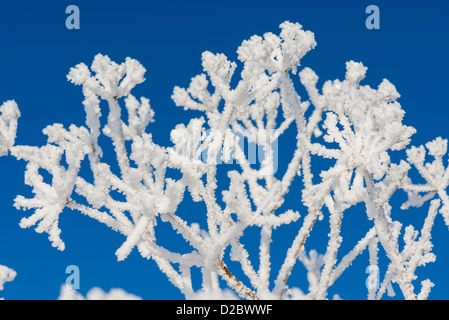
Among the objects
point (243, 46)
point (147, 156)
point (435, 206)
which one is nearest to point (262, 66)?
point (243, 46)

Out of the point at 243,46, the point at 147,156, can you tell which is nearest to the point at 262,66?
the point at 243,46

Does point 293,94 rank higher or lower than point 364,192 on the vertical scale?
higher

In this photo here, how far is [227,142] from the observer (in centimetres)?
545

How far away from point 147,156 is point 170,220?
63cm

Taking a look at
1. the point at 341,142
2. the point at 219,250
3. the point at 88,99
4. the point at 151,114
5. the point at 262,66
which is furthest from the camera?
the point at 151,114

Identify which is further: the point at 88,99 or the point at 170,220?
the point at 88,99

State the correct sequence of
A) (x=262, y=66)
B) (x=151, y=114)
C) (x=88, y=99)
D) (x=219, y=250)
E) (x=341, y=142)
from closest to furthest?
(x=219, y=250) < (x=341, y=142) < (x=262, y=66) < (x=88, y=99) < (x=151, y=114)

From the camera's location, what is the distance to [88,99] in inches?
204

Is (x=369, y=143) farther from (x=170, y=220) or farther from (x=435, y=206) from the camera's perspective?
(x=435, y=206)

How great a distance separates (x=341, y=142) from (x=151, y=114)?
9.94 ft

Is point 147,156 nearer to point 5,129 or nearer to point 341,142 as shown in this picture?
point 341,142
